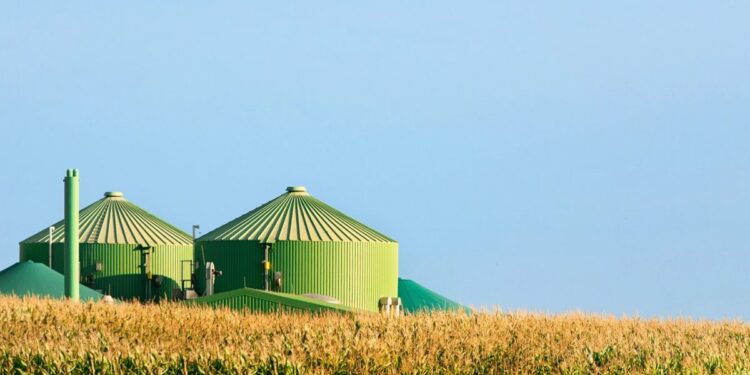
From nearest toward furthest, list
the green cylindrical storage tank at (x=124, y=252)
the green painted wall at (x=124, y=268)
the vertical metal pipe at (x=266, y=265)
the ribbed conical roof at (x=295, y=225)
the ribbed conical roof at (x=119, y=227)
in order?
1. the vertical metal pipe at (x=266, y=265)
2. the ribbed conical roof at (x=295, y=225)
3. the green painted wall at (x=124, y=268)
4. the green cylindrical storage tank at (x=124, y=252)
5. the ribbed conical roof at (x=119, y=227)

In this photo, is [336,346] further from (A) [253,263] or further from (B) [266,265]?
(A) [253,263]

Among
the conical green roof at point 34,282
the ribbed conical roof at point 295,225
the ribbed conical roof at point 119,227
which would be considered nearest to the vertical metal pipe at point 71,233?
the conical green roof at point 34,282

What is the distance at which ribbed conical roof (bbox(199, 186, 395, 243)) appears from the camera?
1698 inches

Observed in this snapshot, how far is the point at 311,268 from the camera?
4244 cm

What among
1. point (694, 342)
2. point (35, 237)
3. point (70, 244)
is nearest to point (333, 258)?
point (70, 244)

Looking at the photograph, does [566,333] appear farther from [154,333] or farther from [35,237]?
[35,237]

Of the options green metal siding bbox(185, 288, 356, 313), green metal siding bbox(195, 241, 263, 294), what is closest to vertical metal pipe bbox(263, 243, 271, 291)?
green metal siding bbox(195, 241, 263, 294)

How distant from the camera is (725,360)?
66.6ft

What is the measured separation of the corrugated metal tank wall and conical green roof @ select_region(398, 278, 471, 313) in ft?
18.0

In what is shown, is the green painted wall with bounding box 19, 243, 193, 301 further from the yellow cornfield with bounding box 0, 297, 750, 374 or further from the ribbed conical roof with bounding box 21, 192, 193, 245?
the yellow cornfield with bounding box 0, 297, 750, 374

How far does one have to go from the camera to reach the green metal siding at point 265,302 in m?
36.1

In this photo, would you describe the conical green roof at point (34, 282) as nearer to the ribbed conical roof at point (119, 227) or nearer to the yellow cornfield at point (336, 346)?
the ribbed conical roof at point (119, 227)

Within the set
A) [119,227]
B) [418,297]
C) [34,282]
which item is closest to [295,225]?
[418,297]

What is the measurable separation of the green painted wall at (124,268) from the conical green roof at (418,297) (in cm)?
921
